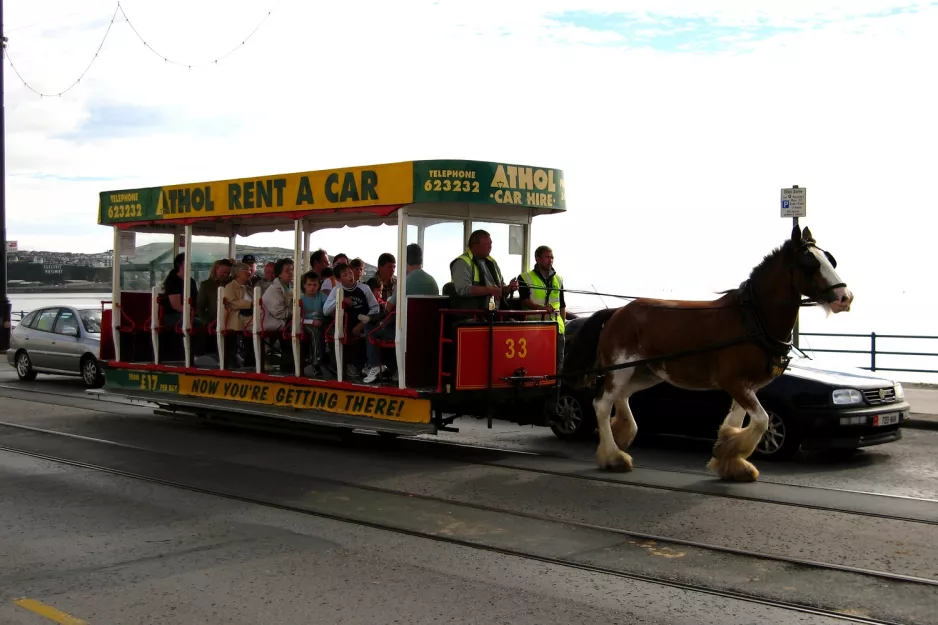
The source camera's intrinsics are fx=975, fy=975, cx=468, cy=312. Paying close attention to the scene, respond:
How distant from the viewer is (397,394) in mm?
10203

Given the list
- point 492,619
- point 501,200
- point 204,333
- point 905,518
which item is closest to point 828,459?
point 905,518

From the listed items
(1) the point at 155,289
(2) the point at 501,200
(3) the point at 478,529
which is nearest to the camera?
(3) the point at 478,529

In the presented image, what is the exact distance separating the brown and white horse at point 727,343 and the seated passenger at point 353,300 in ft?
9.16

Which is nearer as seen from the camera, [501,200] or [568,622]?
[568,622]

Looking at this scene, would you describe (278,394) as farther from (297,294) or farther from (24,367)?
(24,367)

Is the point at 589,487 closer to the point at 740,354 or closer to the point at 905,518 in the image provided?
the point at 740,354

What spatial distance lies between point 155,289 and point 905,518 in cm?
1016

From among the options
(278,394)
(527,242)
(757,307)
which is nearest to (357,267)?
(278,394)

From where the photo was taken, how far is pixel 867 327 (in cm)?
4369

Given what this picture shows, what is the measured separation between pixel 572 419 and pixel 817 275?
13.3ft

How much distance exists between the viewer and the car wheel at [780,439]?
9.85 meters

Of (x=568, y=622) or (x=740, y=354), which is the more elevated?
(x=740, y=354)

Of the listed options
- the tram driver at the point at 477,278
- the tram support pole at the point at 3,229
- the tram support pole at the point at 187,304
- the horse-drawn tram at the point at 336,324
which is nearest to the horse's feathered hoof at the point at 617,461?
the horse-drawn tram at the point at 336,324

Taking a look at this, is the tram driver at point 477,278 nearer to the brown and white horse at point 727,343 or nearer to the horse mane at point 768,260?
the brown and white horse at point 727,343
